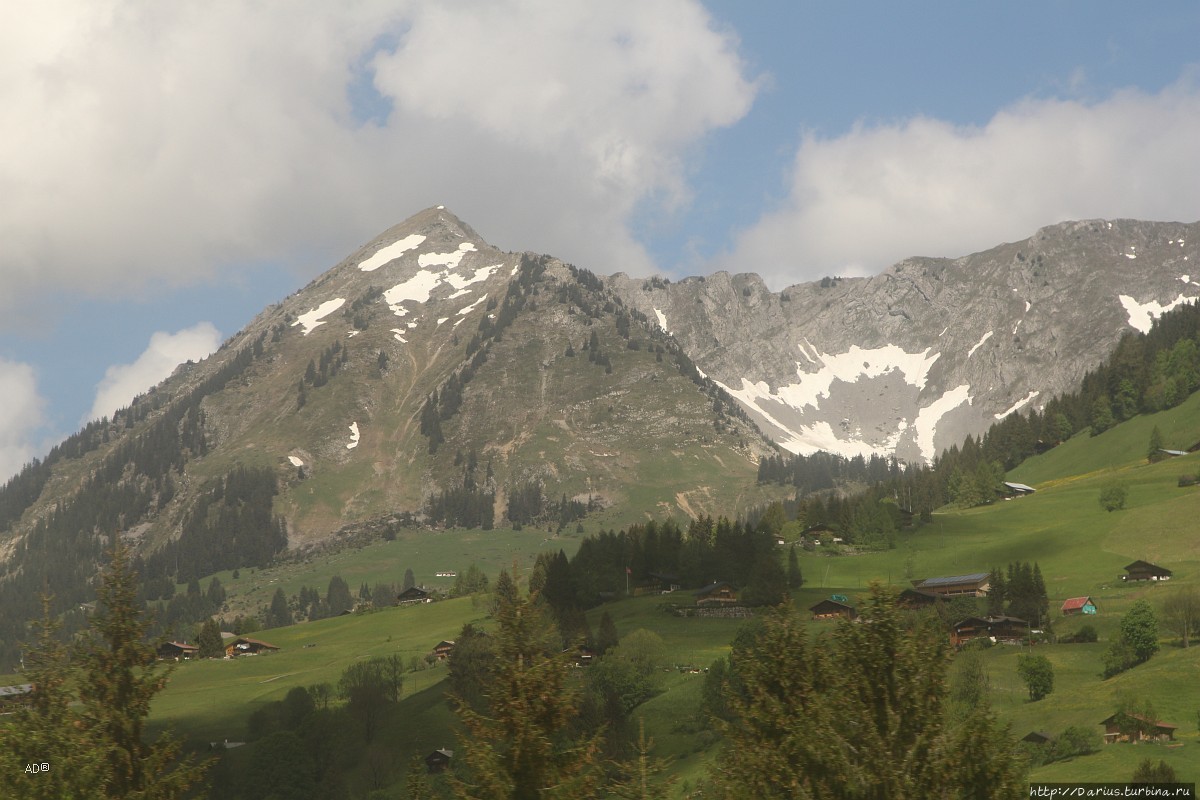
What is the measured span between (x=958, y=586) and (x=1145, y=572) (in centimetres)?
2289

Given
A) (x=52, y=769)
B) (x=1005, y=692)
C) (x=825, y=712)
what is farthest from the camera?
(x=1005, y=692)

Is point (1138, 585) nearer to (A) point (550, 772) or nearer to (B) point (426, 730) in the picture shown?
(B) point (426, 730)

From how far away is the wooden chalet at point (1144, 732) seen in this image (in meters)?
74.1

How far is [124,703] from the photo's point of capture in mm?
30797

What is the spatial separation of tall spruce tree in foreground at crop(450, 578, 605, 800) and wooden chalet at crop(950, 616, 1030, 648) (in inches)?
4176

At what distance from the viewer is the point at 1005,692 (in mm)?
94625

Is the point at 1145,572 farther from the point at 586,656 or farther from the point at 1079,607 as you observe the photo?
the point at 586,656

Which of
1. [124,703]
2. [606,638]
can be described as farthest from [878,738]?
[606,638]

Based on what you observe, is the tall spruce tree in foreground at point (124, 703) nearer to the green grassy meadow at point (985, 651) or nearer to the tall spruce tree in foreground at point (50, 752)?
the tall spruce tree in foreground at point (50, 752)

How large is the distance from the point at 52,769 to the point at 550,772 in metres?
14.8

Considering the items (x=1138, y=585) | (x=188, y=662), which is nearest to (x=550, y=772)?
(x=1138, y=585)

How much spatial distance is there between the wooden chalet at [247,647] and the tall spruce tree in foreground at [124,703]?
162m

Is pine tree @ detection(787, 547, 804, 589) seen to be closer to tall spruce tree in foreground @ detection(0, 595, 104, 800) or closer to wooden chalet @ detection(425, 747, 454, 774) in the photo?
wooden chalet @ detection(425, 747, 454, 774)

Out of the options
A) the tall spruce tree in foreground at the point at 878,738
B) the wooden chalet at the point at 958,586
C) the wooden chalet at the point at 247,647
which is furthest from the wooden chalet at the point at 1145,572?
the wooden chalet at the point at 247,647
